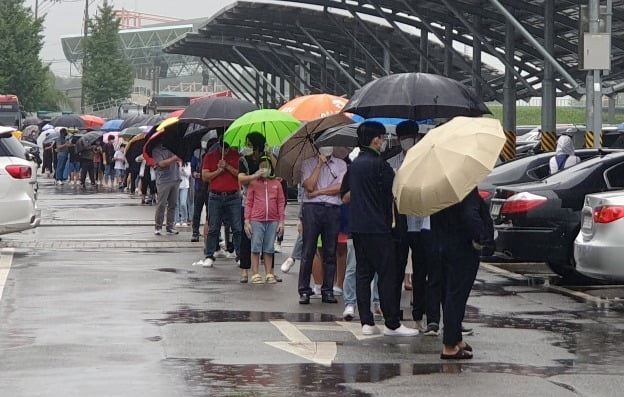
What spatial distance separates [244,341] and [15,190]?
8.70 m

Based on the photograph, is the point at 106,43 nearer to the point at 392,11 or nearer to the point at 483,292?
the point at 392,11

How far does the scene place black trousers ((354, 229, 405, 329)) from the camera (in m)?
12.2

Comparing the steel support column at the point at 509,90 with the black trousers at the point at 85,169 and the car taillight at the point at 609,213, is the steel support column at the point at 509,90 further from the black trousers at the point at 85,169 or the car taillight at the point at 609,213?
the car taillight at the point at 609,213

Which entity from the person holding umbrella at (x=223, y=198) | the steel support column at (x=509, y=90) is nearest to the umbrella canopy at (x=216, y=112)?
the person holding umbrella at (x=223, y=198)

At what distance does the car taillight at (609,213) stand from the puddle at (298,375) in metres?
3.54

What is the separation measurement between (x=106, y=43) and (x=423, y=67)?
6508 cm

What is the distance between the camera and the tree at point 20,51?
96.2 m

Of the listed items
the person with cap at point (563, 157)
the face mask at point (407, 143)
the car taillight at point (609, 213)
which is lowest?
the car taillight at point (609, 213)

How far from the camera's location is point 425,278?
12828 mm

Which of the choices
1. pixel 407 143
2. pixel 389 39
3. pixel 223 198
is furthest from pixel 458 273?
pixel 389 39

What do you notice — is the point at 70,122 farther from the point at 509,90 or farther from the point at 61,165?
the point at 509,90

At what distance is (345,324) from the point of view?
13.1 metres

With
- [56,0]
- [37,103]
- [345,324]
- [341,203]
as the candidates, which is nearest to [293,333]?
[345,324]

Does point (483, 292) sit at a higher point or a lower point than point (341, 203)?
lower
